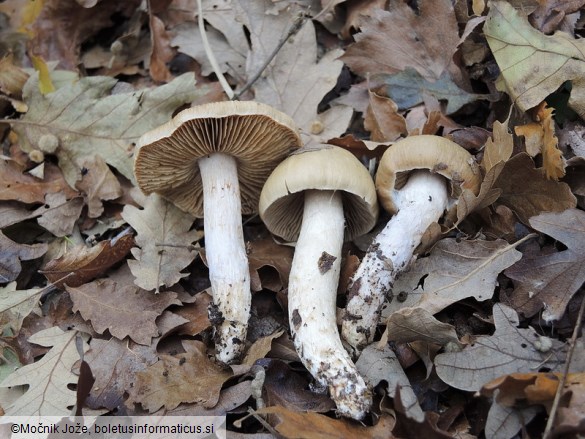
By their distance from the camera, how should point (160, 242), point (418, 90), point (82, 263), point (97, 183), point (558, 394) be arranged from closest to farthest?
point (558, 394) → point (82, 263) → point (160, 242) → point (418, 90) → point (97, 183)

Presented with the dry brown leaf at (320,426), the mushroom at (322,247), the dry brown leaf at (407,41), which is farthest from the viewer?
the dry brown leaf at (407,41)

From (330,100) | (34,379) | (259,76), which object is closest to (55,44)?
(259,76)

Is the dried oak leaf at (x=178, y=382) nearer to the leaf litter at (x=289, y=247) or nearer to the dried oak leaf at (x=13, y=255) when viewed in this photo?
the leaf litter at (x=289, y=247)

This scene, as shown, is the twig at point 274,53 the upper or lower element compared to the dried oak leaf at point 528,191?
upper

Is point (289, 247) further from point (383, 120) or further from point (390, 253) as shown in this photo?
point (383, 120)

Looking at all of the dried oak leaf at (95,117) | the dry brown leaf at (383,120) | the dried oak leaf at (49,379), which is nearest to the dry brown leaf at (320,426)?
the dried oak leaf at (49,379)

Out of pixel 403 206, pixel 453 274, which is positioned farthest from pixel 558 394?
pixel 403 206
